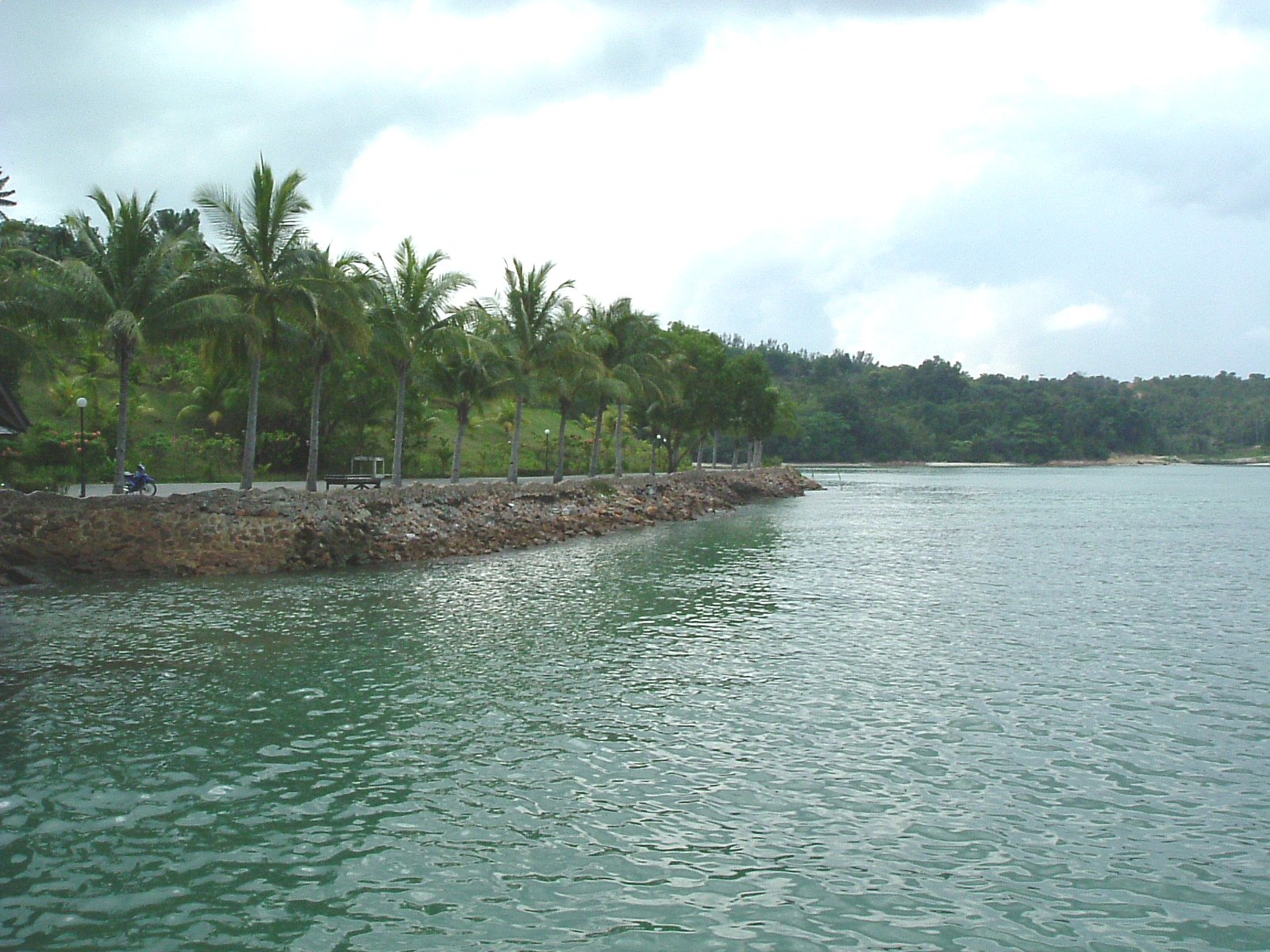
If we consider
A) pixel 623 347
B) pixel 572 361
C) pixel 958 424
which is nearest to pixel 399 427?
pixel 572 361

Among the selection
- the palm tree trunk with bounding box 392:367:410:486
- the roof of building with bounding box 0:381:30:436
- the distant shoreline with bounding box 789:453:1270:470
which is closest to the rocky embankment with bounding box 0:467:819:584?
the palm tree trunk with bounding box 392:367:410:486

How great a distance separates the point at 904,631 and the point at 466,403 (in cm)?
2718

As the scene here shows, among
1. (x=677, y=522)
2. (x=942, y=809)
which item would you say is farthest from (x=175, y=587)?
(x=677, y=522)

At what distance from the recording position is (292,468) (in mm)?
53500

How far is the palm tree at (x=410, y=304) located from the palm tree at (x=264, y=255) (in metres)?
5.58

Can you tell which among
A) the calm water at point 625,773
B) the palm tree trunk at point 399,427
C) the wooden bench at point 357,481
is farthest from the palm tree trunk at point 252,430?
the calm water at point 625,773

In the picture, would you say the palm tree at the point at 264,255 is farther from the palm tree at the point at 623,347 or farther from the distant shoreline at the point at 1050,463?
the distant shoreline at the point at 1050,463

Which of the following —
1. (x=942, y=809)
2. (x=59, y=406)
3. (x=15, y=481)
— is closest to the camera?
(x=942, y=809)

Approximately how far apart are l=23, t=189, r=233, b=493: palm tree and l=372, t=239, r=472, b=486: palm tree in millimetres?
7740

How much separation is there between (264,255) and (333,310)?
8.30 ft

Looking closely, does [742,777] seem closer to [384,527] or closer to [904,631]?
[904,631]

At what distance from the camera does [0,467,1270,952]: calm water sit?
7336mm

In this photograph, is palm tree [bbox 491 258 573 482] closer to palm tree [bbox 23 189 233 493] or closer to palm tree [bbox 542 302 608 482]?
palm tree [bbox 542 302 608 482]

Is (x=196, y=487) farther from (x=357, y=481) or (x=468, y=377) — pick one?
(x=468, y=377)
